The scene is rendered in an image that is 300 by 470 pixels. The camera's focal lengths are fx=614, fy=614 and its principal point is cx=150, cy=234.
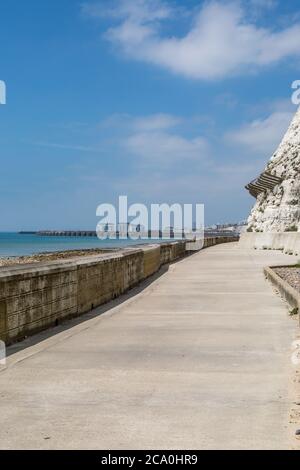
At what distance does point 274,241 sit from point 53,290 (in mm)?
39551

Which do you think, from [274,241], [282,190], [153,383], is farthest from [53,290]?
[282,190]

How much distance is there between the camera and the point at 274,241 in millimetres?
48375

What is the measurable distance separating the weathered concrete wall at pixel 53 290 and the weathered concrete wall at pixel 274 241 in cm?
2325

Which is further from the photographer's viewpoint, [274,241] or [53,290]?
[274,241]

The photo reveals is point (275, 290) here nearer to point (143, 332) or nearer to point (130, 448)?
point (143, 332)

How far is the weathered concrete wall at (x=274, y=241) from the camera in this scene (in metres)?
38.5

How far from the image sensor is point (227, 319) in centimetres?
1140

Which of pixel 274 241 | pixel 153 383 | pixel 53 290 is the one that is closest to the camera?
pixel 153 383

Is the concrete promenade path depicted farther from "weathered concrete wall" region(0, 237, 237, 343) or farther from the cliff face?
the cliff face

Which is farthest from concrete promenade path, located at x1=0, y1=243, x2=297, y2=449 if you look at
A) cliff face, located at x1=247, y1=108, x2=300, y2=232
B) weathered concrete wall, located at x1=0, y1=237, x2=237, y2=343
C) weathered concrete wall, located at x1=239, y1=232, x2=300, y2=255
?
cliff face, located at x1=247, y1=108, x2=300, y2=232

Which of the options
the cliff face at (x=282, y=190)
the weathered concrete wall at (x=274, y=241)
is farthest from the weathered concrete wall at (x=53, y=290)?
the cliff face at (x=282, y=190)

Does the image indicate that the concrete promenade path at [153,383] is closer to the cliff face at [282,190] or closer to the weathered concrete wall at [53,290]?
the weathered concrete wall at [53,290]

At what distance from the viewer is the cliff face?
5341 centimetres

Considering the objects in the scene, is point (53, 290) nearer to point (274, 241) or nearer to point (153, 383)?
point (153, 383)
